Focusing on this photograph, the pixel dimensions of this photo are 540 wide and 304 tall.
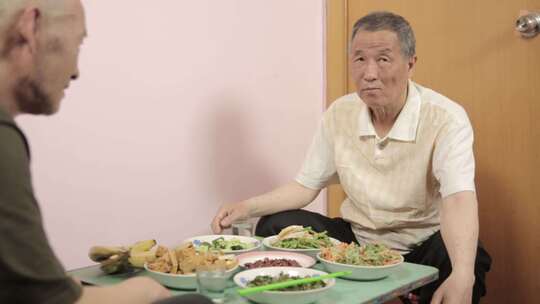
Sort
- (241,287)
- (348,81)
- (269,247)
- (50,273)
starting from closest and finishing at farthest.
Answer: (50,273) → (241,287) → (269,247) → (348,81)

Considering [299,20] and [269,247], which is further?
[299,20]

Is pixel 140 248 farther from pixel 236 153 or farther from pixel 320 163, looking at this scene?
pixel 236 153

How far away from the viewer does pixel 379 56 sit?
163 cm

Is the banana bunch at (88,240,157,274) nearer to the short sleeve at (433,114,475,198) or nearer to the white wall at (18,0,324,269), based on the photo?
Answer: the white wall at (18,0,324,269)

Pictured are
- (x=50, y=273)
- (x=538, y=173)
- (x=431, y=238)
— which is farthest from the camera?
(x=538, y=173)

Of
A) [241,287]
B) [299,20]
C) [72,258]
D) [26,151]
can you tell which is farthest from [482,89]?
[26,151]

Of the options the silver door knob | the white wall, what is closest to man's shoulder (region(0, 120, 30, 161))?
the white wall

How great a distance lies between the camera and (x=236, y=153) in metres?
2.16

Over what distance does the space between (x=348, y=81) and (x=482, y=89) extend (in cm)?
60

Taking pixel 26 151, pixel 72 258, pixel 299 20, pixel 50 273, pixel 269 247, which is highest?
pixel 299 20

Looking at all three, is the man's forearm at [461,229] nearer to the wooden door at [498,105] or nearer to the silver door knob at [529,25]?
the wooden door at [498,105]

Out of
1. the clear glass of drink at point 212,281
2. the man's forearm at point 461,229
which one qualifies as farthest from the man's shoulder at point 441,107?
the clear glass of drink at point 212,281

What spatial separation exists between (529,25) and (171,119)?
1191mm

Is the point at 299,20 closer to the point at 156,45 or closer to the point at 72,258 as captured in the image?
the point at 156,45
